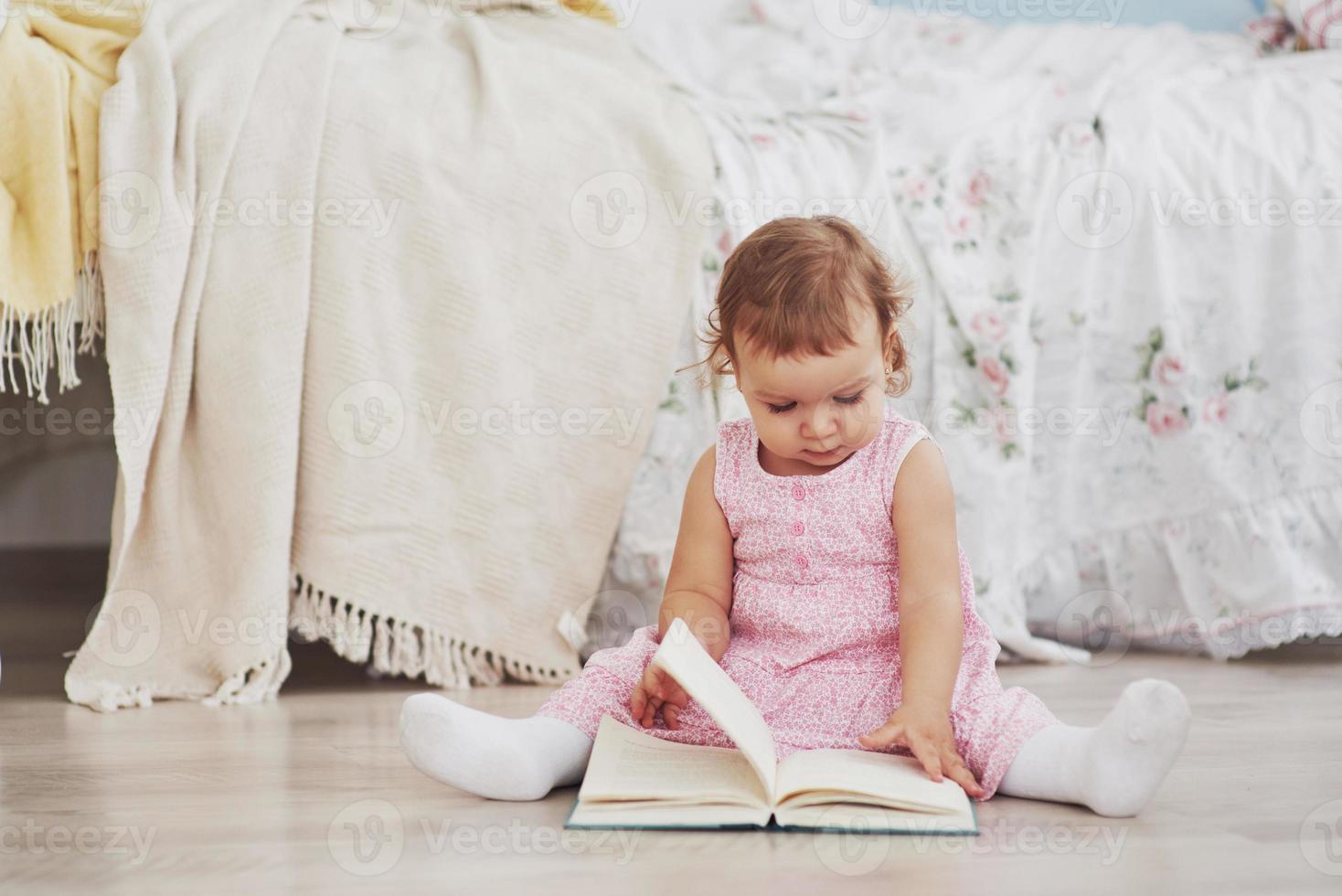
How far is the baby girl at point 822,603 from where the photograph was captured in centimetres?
91

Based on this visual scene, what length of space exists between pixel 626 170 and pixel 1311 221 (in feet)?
2.41

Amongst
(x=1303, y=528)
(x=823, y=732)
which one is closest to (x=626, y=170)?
(x=823, y=732)

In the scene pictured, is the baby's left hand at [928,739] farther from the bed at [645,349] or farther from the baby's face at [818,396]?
the bed at [645,349]

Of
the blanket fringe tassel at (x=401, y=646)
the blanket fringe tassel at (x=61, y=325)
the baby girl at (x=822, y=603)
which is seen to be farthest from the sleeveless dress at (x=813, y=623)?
the blanket fringe tassel at (x=61, y=325)

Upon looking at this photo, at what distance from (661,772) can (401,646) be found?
0.54 meters

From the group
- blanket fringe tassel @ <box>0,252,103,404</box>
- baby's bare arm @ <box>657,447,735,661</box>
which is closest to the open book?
baby's bare arm @ <box>657,447,735,661</box>

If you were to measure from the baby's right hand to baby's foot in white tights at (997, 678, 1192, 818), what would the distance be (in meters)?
0.23

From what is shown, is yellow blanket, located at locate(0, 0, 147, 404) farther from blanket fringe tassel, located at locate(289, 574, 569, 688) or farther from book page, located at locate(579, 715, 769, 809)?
book page, located at locate(579, 715, 769, 809)

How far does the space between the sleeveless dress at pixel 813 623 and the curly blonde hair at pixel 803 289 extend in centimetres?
11

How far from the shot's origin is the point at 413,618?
1.38 metres

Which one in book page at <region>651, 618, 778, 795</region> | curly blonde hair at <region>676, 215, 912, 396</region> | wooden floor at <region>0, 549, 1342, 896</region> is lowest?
wooden floor at <region>0, 549, 1342, 896</region>

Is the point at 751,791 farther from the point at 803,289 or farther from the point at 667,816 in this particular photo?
the point at 803,289

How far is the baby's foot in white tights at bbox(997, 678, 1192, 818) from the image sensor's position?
0.82m

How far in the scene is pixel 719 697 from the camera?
2.85ft
